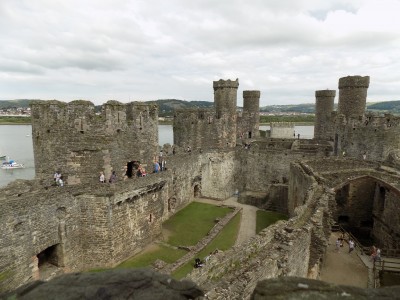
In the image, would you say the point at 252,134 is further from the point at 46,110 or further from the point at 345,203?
the point at 46,110

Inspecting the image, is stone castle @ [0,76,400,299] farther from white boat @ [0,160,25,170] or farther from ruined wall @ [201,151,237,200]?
white boat @ [0,160,25,170]

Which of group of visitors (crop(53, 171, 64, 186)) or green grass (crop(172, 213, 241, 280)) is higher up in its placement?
group of visitors (crop(53, 171, 64, 186))

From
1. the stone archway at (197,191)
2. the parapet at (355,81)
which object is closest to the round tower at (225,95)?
the stone archway at (197,191)

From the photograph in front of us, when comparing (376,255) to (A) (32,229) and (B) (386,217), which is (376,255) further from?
(A) (32,229)

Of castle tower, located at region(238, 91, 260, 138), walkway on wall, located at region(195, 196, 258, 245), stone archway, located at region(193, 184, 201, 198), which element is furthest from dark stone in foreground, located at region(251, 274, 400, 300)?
castle tower, located at region(238, 91, 260, 138)

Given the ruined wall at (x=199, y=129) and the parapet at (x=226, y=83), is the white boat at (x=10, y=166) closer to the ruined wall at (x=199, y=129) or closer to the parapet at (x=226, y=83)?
the ruined wall at (x=199, y=129)

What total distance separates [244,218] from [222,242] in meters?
5.14

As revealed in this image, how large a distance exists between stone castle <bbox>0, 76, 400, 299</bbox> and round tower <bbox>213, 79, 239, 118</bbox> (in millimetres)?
5079

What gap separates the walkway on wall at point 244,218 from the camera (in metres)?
18.1

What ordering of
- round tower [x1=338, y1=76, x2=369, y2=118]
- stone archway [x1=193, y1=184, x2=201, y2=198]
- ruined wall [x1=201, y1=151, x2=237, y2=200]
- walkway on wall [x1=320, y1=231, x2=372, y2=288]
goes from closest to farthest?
1. walkway on wall [x1=320, y1=231, x2=372, y2=288]
2. stone archway [x1=193, y1=184, x2=201, y2=198]
3. round tower [x1=338, y1=76, x2=369, y2=118]
4. ruined wall [x1=201, y1=151, x2=237, y2=200]

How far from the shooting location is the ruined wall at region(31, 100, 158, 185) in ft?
45.7

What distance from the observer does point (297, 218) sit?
35.5ft

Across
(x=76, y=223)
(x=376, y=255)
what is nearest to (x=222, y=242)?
(x=376, y=255)

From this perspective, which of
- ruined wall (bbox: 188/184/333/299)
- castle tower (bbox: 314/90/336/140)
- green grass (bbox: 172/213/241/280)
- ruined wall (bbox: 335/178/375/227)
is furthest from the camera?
castle tower (bbox: 314/90/336/140)
